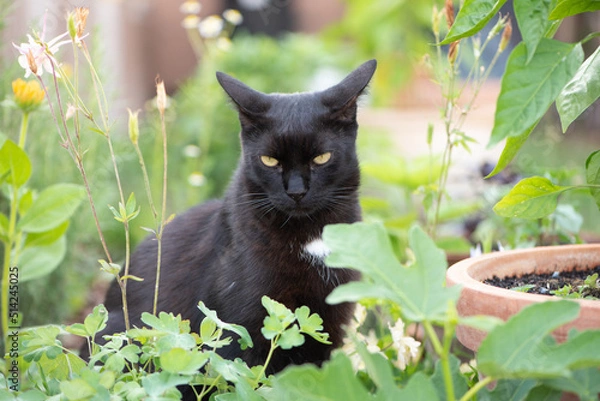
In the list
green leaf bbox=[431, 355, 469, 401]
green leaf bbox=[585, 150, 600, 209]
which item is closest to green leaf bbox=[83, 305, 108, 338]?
green leaf bbox=[431, 355, 469, 401]

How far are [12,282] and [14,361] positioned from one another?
319 millimetres

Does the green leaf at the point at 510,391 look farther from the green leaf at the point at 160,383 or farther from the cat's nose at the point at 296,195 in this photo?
the cat's nose at the point at 296,195

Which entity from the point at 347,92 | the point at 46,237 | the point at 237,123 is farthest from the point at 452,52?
the point at 237,123

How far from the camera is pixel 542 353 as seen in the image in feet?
2.87

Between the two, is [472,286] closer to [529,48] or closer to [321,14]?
[529,48]

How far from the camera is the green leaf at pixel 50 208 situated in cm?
170

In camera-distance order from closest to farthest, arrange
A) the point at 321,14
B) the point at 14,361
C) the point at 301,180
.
Result: the point at 14,361 → the point at 301,180 → the point at 321,14

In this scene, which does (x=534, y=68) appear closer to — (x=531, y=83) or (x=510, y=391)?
(x=531, y=83)

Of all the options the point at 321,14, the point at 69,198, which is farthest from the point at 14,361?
the point at 321,14

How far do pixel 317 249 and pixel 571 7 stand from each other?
832 mm

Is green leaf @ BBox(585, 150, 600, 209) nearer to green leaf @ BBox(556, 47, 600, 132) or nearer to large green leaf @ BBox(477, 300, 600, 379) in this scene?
green leaf @ BBox(556, 47, 600, 132)

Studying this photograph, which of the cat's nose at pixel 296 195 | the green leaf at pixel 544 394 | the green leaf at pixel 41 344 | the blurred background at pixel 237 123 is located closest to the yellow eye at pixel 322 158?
the cat's nose at pixel 296 195

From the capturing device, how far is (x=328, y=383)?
2.65 ft

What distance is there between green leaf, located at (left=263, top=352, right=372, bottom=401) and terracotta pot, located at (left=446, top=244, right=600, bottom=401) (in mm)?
201
